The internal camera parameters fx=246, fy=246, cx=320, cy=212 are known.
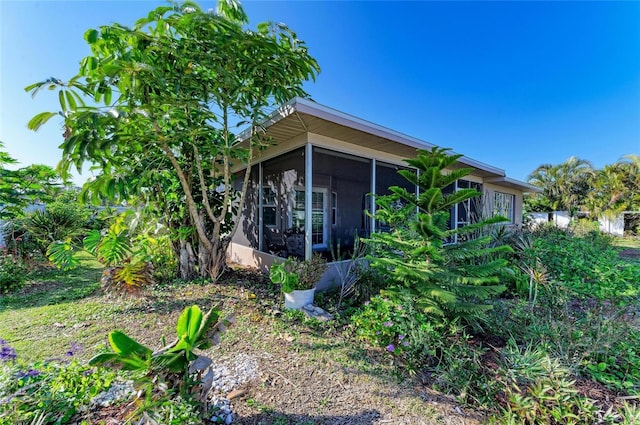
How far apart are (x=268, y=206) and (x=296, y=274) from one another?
3353 millimetres

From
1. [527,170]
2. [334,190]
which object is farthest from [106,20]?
[527,170]

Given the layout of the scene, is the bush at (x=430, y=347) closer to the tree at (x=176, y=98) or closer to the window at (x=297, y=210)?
the tree at (x=176, y=98)

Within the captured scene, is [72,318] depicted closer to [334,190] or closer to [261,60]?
[261,60]

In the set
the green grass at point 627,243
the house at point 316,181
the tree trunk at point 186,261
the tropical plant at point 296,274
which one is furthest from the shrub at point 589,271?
the green grass at point 627,243


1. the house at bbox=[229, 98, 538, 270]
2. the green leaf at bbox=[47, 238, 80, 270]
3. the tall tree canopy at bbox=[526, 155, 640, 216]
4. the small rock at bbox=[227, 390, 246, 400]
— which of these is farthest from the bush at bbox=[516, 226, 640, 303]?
the tall tree canopy at bbox=[526, 155, 640, 216]

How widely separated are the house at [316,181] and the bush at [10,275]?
14.5 feet

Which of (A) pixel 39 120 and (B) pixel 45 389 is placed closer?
(B) pixel 45 389

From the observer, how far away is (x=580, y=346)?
100 inches

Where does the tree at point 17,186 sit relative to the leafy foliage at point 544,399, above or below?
above

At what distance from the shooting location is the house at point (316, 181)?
4.76 m

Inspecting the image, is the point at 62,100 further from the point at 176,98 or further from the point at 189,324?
the point at 189,324

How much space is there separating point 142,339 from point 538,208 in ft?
88.0

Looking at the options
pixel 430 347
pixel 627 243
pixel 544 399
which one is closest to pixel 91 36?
pixel 430 347

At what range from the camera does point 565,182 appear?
1828 cm
